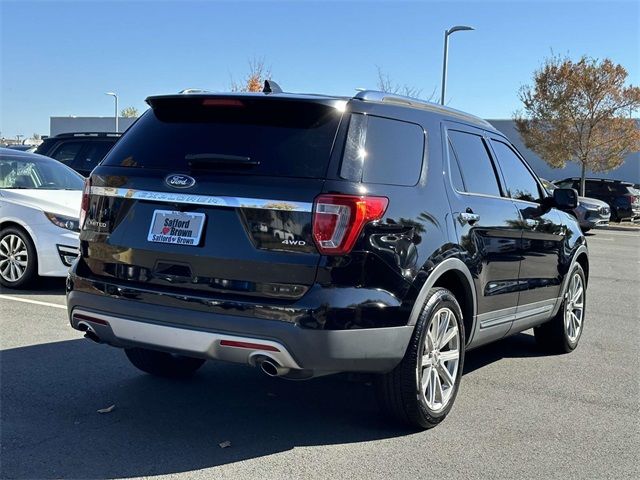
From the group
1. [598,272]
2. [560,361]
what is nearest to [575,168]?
[598,272]

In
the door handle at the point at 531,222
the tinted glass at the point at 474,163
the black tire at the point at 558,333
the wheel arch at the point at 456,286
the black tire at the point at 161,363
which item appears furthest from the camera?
the black tire at the point at 558,333

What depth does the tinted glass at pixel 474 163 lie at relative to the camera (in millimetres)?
4629

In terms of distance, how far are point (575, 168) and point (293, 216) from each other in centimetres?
4282

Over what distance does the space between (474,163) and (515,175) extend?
833mm

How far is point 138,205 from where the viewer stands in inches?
149

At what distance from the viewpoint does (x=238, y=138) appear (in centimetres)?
374

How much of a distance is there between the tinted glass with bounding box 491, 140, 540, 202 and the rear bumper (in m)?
2.12

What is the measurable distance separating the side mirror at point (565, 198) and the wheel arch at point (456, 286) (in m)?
1.68

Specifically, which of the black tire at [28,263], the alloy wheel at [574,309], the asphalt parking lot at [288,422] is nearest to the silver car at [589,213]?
the alloy wheel at [574,309]

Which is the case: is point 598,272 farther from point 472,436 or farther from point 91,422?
point 91,422

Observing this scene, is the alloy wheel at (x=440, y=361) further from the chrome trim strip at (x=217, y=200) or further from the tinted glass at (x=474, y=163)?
the chrome trim strip at (x=217, y=200)

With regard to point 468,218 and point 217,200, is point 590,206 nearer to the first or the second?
point 468,218

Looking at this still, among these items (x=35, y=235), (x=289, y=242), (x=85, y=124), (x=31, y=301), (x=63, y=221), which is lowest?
(x=31, y=301)

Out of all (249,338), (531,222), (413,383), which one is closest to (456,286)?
(413,383)
